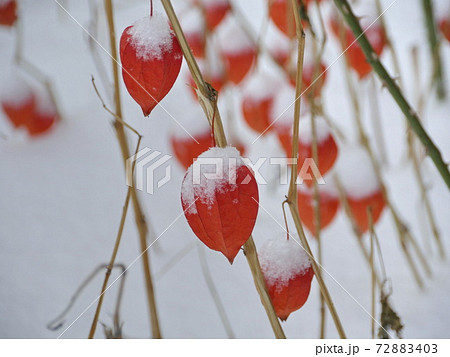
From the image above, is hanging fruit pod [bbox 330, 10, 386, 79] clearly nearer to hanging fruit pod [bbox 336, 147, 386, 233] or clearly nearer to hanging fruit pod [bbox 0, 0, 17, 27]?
hanging fruit pod [bbox 336, 147, 386, 233]

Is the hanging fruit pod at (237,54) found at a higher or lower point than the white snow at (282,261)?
higher

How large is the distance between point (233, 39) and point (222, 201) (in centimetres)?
17

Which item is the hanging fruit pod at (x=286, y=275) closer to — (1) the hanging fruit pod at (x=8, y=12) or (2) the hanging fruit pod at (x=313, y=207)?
(2) the hanging fruit pod at (x=313, y=207)

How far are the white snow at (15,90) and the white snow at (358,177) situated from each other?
18cm

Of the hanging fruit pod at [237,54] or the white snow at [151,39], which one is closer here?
the white snow at [151,39]

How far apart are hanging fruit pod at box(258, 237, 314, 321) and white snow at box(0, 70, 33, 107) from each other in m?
0.16

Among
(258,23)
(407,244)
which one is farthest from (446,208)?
(258,23)

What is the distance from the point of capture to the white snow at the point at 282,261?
0.21m

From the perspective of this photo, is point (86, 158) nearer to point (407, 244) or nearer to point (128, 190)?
point (128, 190)

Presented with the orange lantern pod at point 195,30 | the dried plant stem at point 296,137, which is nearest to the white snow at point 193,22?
the orange lantern pod at point 195,30

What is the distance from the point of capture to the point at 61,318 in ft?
0.93

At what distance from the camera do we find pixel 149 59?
189 millimetres

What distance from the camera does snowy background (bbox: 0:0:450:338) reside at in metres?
0.28

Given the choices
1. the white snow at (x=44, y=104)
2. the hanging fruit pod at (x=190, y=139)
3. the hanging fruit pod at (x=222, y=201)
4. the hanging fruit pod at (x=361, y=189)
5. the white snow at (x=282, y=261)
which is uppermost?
the white snow at (x=44, y=104)
